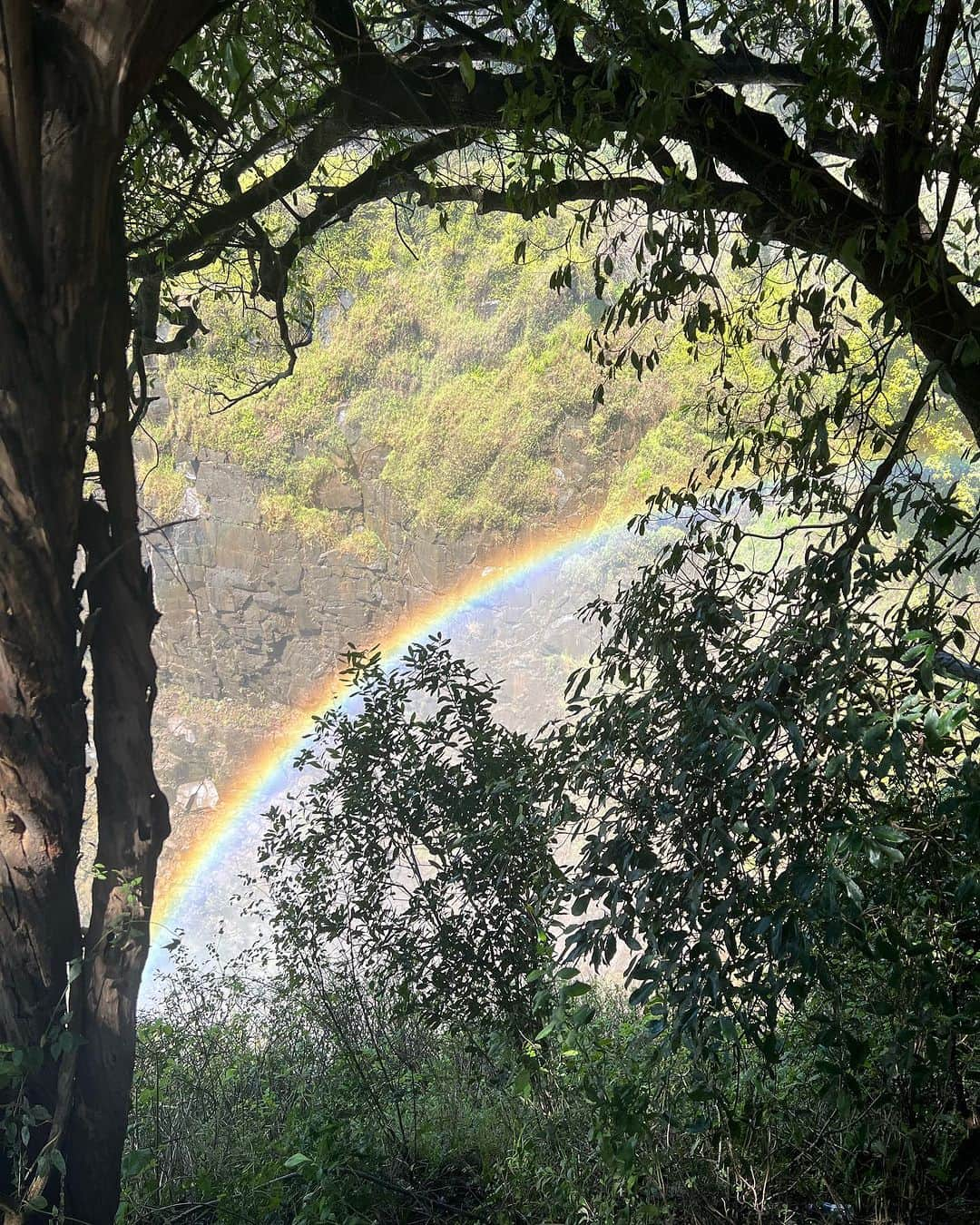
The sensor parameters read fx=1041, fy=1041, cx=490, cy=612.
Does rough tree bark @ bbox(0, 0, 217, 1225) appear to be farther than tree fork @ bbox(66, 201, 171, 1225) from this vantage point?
No

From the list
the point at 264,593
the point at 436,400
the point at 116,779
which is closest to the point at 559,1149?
the point at 116,779

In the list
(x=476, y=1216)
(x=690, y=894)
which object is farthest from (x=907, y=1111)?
(x=476, y=1216)

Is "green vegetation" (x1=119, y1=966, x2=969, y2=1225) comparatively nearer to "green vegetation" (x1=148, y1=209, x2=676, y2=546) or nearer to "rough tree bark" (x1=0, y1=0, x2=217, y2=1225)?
"rough tree bark" (x1=0, y1=0, x2=217, y2=1225)

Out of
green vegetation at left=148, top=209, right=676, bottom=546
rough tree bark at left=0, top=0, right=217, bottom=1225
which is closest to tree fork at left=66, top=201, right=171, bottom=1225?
rough tree bark at left=0, top=0, right=217, bottom=1225

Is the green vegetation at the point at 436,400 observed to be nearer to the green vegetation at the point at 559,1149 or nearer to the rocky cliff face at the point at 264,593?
the rocky cliff face at the point at 264,593

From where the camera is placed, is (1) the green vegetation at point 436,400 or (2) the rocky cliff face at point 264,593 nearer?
(1) the green vegetation at point 436,400

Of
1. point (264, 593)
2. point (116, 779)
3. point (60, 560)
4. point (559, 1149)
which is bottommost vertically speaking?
point (559, 1149)

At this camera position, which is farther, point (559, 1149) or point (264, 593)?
point (264, 593)

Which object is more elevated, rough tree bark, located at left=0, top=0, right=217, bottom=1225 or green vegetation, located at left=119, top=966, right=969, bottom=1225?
rough tree bark, located at left=0, top=0, right=217, bottom=1225

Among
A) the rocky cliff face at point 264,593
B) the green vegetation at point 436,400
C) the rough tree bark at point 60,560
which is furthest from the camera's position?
the rocky cliff face at point 264,593

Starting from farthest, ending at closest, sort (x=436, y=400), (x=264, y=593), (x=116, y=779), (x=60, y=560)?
(x=436, y=400) < (x=264, y=593) < (x=116, y=779) < (x=60, y=560)

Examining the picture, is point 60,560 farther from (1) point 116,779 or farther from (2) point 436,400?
(2) point 436,400

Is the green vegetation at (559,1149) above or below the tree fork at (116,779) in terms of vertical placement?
below

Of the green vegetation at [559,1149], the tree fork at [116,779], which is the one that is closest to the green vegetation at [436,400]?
the green vegetation at [559,1149]
